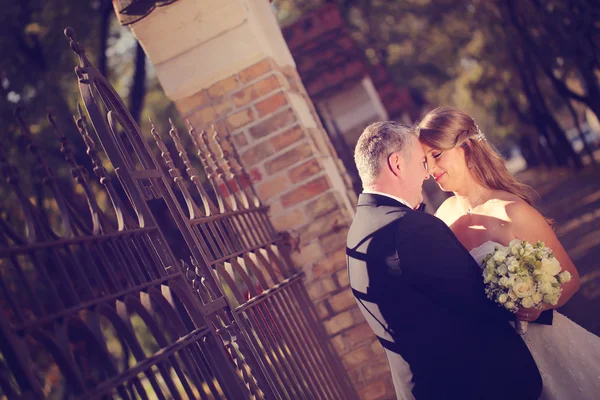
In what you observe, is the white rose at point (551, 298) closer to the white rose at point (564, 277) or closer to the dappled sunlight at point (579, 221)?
the white rose at point (564, 277)

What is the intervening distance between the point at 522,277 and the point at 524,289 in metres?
0.06

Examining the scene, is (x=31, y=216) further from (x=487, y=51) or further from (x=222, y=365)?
(x=487, y=51)

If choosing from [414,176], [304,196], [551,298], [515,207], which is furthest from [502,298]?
[304,196]

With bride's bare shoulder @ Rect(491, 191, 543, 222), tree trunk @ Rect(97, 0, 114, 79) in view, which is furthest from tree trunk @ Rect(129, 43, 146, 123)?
bride's bare shoulder @ Rect(491, 191, 543, 222)

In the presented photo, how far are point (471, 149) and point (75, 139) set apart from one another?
6.73 m

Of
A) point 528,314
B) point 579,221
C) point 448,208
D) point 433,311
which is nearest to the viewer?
point 433,311

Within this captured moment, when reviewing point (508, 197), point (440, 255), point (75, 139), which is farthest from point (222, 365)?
point (75, 139)

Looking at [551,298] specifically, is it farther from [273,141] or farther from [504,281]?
[273,141]

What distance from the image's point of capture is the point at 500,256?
110 inches

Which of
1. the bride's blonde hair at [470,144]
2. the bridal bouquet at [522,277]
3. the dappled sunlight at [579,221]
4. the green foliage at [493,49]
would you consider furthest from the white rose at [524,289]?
the dappled sunlight at [579,221]

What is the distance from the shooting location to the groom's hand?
2.95 metres

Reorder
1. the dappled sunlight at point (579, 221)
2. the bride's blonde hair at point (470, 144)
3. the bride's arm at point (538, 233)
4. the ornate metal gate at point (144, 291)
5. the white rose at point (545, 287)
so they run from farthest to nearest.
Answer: the dappled sunlight at point (579, 221), the bride's blonde hair at point (470, 144), the bride's arm at point (538, 233), the white rose at point (545, 287), the ornate metal gate at point (144, 291)

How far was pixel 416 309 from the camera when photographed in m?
2.59

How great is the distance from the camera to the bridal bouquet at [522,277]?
266cm
